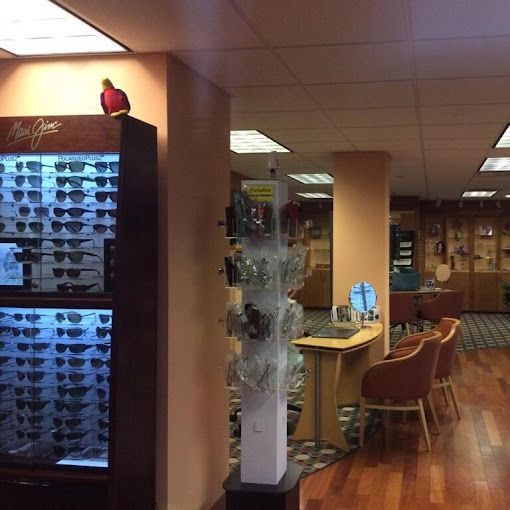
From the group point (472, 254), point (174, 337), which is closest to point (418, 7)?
point (174, 337)

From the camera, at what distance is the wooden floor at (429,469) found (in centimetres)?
451

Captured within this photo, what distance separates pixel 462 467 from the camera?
5152 millimetres

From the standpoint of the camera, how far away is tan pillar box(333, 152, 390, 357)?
7402 mm

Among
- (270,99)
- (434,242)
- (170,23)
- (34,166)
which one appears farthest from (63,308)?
(434,242)

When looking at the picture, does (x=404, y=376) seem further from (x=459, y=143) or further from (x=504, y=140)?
(x=504, y=140)

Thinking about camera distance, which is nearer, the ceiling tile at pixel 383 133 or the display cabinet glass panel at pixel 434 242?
the ceiling tile at pixel 383 133

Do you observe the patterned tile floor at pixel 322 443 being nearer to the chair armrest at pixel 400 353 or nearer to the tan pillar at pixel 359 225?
the chair armrest at pixel 400 353

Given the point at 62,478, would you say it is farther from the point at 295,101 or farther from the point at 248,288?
the point at 295,101

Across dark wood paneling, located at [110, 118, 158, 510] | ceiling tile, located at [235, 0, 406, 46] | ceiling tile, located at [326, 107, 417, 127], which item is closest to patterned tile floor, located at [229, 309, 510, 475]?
dark wood paneling, located at [110, 118, 158, 510]

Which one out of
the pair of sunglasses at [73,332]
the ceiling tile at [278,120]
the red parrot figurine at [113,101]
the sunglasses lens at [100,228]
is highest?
the ceiling tile at [278,120]

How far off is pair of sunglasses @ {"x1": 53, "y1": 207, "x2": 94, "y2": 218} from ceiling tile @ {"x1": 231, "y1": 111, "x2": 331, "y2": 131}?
2006 mm

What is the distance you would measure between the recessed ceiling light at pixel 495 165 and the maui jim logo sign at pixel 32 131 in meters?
5.88

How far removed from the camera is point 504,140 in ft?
21.0

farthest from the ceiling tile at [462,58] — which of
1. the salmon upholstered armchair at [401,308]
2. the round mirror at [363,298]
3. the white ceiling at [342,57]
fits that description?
the salmon upholstered armchair at [401,308]
